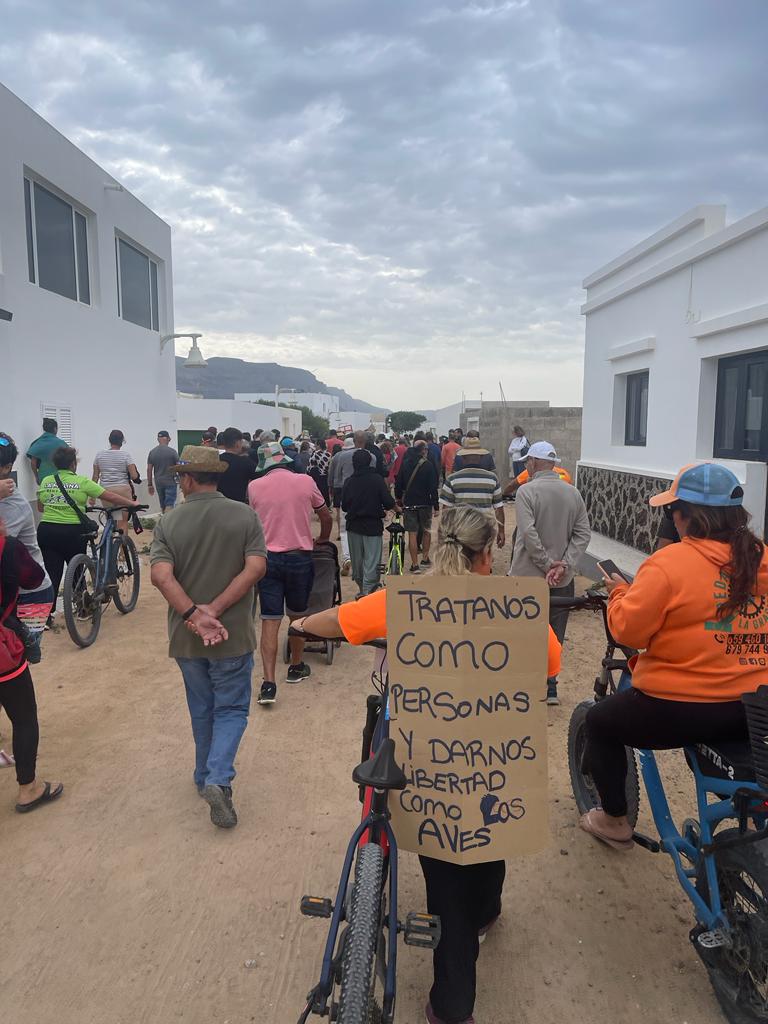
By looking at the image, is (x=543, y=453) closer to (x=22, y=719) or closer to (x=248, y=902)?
(x=248, y=902)

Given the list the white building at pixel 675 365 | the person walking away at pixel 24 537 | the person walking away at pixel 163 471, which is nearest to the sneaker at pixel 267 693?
the person walking away at pixel 24 537

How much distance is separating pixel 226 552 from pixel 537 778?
2.11m

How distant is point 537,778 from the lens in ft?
7.14

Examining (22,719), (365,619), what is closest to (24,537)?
(22,719)

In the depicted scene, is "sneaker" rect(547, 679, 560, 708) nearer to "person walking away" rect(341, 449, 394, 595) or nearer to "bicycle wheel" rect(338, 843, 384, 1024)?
"person walking away" rect(341, 449, 394, 595)

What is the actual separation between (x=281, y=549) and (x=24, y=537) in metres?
1.77

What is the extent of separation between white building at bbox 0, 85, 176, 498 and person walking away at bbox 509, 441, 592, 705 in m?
7.25

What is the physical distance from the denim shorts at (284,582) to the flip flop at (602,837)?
2.74 m

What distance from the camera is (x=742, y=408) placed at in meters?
7.57

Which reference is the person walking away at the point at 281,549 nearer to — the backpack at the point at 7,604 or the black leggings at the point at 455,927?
the backpack at the point at 7,604

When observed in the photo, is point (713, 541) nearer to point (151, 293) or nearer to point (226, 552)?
point (226, 552)

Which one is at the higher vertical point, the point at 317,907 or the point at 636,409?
the point at 636,409

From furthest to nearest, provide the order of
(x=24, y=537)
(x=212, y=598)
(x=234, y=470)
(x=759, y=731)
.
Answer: (x=234, y=470) < (x=24, y=537) < (x=212, y=598) < (x=759, y=731)

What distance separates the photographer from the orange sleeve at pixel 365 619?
7.46ft
